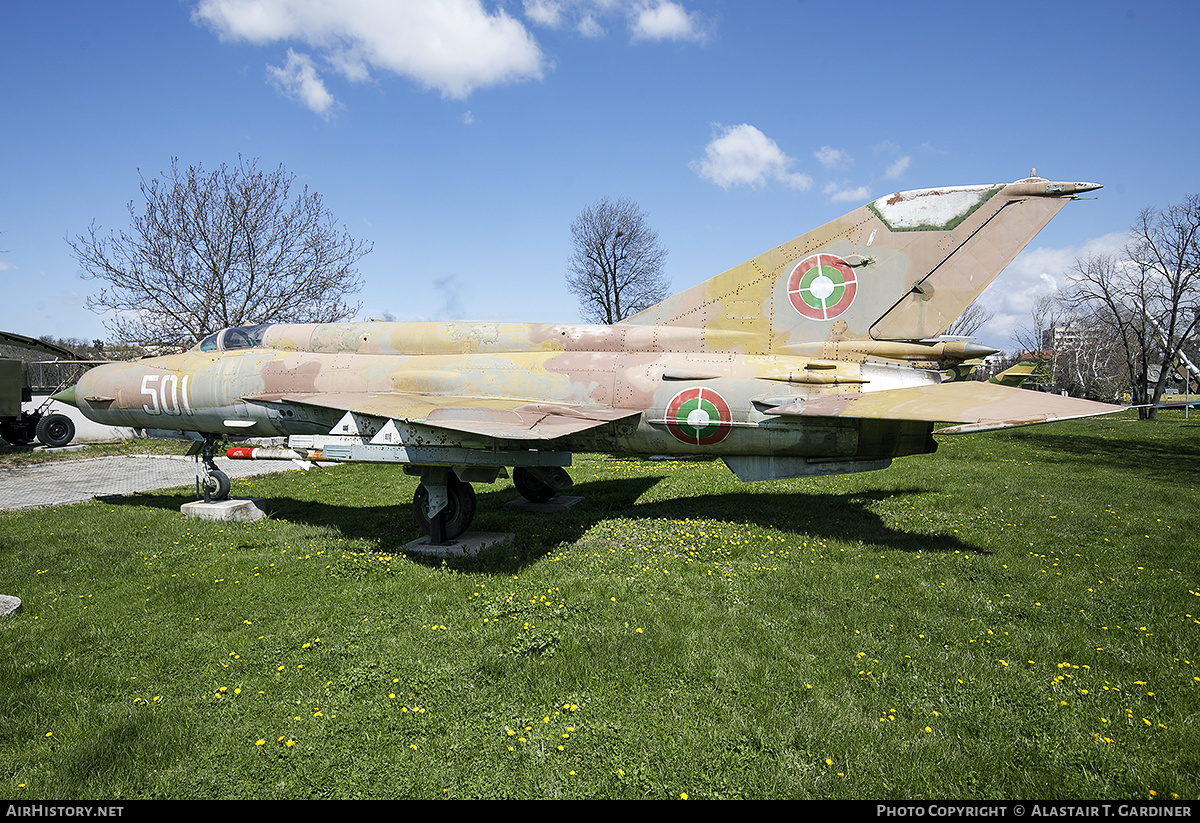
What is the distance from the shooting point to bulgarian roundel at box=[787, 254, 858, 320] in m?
8.25

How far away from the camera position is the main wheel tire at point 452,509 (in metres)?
8.80

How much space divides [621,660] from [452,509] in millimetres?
4565

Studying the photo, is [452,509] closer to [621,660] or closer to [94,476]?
[621,660]

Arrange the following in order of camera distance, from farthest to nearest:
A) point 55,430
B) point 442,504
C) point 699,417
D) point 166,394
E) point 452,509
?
1. point 55,430
2. point 166,394
3. point 452,509
4. point 442,504
5. point 699,417

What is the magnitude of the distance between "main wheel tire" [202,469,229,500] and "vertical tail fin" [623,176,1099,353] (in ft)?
29.7

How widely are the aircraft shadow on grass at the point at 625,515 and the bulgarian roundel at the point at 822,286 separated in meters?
3.32

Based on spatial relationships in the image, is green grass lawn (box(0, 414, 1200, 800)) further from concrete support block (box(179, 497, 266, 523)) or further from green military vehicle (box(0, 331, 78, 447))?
green military vehicle (box(0, 331, 78, 447))

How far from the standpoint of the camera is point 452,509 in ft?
29.3

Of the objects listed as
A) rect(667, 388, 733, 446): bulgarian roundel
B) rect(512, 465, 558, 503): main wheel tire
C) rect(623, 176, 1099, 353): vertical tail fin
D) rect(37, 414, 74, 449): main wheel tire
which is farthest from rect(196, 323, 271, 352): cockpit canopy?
rect(37, 414, 74, 449): main wheel tire

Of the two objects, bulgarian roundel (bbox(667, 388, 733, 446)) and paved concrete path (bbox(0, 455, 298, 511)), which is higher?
bulgarian roundel (bbox(667, 388, 733, 446))

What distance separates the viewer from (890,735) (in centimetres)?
406

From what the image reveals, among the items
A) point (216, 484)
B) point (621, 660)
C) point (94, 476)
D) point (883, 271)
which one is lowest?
point (621, 660)

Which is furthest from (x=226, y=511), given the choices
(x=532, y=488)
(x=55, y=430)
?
(x=55, y=430)
